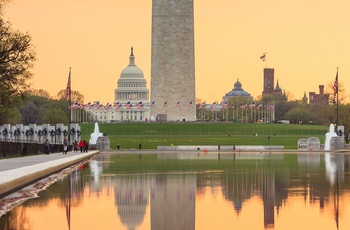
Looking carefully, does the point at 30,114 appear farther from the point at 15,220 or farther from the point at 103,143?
the point at 15,220

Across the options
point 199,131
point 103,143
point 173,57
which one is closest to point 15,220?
point 103,143

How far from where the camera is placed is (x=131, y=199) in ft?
68.8

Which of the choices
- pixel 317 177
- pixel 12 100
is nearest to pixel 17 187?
pixel 317 177

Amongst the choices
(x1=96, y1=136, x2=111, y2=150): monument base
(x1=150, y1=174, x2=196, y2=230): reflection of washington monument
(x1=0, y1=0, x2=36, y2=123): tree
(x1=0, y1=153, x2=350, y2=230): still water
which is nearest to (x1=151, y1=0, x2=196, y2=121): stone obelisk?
(x1=96, y1=136, x2=111, y2=150): monument base

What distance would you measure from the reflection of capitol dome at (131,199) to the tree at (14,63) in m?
21.2

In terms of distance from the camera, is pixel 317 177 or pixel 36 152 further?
pixel 36 152

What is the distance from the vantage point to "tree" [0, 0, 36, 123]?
49.5m

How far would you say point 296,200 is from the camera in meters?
20.4

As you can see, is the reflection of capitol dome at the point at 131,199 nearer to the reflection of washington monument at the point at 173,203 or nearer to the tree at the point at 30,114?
the reflection of washington monument at the point at 173,203

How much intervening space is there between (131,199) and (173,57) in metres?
102

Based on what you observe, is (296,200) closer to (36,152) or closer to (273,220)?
(273,220)

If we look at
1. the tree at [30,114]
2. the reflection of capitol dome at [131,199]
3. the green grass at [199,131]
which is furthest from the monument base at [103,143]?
the tree at [30,114]

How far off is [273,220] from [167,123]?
109 meters

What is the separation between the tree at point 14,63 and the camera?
4947 centimetres
